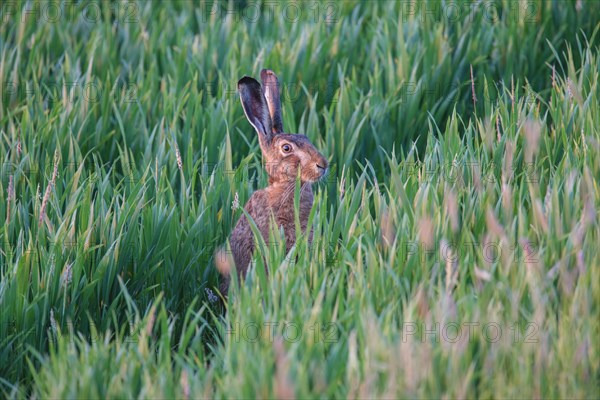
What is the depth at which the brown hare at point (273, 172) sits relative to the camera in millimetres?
4305

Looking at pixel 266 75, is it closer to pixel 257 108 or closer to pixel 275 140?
pixel 257 108

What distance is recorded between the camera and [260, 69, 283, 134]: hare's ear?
4762 millimetres

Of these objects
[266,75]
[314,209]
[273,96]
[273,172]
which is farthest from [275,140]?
[314,209]

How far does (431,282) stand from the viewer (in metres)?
3.23

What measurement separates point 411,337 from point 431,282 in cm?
33

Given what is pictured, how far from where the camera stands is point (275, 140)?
4.64 meters

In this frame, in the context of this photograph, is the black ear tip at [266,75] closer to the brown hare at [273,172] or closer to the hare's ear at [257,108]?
the brown hare at [273,172]

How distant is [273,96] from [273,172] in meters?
0.41

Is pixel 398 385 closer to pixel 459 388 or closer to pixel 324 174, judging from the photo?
pixel 459 388

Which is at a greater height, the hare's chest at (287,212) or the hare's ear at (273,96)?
the hare's ear at (273,96)

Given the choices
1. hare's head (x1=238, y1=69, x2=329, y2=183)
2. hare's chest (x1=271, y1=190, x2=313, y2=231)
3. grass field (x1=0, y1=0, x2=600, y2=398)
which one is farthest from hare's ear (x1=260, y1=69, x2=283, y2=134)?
hare's chest (x1=271, y1=190, x2=313, y2=231)

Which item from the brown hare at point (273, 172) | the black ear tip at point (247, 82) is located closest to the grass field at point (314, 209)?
the brown hare at point (273, 172)

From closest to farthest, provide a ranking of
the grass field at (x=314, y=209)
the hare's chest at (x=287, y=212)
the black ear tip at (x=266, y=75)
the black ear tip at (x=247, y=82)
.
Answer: the grass field at (x=314, y=209)
the hare's chest at (x=287, y=212)
the black ear tip at (x=247, y=82)
the black ear tip at (x=266, y=75)

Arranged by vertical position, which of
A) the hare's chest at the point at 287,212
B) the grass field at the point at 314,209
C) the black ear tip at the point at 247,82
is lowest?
the hare's chest at the point at 287,212
